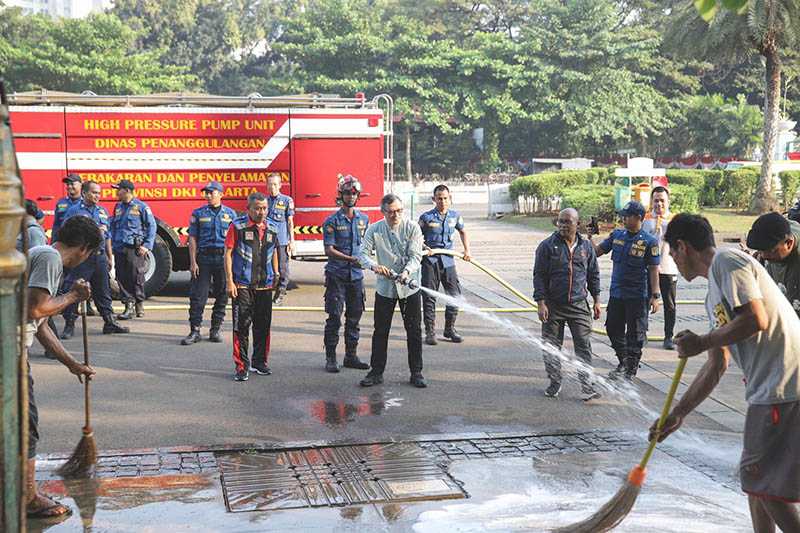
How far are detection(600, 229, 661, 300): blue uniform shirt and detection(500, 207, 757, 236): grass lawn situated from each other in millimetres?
15889

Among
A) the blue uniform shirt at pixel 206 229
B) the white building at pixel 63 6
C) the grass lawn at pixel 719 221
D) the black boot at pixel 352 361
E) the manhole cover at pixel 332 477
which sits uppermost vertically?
the white building at pixel 63 6

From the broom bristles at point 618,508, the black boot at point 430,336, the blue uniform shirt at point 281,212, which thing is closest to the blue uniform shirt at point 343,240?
the black boot at point 430,336

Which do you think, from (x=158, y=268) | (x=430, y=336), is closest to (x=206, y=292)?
(x=430, y=336)

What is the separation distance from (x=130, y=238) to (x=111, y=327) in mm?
1221

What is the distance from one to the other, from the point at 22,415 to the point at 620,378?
7438 mm

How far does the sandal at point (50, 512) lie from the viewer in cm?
528

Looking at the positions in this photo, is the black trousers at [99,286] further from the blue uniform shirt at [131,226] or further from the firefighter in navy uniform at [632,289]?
the firefighter in navy uniform at [632,289]

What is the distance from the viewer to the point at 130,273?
12.1 meters

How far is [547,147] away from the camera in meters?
50.4

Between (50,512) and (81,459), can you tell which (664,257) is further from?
(50,512)

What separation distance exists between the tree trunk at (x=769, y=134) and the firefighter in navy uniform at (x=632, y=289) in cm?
2015

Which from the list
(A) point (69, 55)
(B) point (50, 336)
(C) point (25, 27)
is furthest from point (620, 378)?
(C) point (25, 27)

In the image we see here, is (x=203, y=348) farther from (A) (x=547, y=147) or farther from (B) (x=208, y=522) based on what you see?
(A) (x=547, y=147)

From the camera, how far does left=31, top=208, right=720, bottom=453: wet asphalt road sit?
7.22 metres
